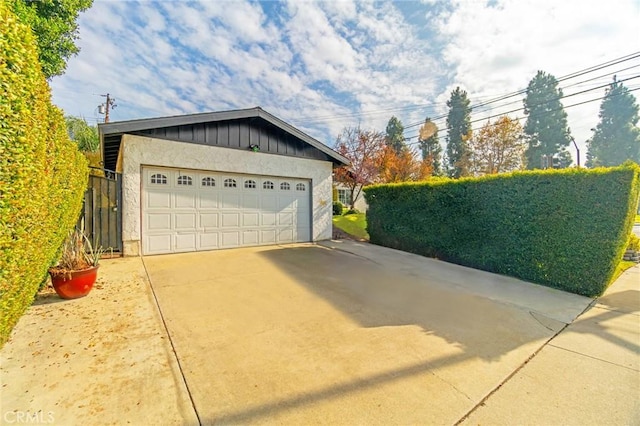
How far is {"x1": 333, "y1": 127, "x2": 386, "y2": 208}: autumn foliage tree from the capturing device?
18547mm

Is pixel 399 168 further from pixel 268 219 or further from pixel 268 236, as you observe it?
pixel 268 236

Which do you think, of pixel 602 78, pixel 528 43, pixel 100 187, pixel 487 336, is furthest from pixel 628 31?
pixel 100 187

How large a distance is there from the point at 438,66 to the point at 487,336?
11.9 metres

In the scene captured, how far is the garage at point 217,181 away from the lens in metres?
6.91

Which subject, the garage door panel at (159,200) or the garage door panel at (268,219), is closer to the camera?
the garage door panel at (159,200)

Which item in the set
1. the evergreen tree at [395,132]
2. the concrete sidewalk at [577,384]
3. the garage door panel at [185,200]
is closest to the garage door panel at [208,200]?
the garage door panel at [185,200]

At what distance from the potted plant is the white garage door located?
3.06 meters

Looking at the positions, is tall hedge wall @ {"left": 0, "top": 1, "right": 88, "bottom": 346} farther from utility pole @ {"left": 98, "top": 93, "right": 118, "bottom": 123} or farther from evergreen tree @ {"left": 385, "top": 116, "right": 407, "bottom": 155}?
evergreen tree @ {"left": 385, "top": 116, "right": 407, "bottom": 155}

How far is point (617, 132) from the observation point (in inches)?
1288

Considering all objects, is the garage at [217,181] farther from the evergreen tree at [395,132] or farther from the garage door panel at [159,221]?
the evergreen tree at [395,132]

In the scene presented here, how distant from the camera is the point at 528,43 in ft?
27.1

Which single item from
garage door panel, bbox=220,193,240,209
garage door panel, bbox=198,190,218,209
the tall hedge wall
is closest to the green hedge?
garage door panel, bbox=220,193,240,209

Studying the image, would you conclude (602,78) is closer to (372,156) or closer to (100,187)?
(372,156)

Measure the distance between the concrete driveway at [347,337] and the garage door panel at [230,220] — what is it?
2.38m
